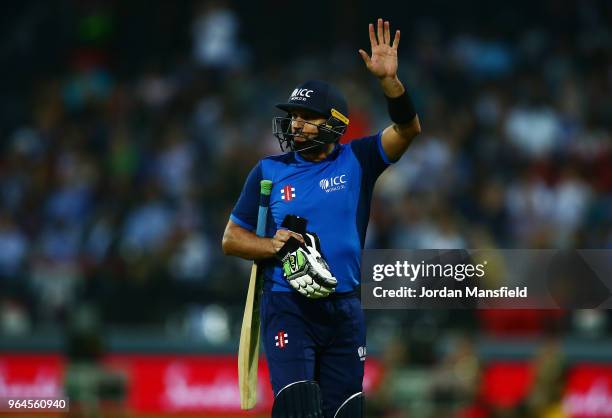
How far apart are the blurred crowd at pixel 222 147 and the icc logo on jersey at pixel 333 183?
7230 millimetres

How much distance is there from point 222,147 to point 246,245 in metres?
9.83

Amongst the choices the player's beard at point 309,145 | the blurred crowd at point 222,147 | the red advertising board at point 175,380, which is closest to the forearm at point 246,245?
the player's beard at point 309,145

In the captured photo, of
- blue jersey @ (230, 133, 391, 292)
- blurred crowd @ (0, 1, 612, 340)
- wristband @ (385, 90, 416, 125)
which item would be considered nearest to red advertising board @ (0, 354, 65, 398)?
blurred crowd @ (0, 1, 612, 340)

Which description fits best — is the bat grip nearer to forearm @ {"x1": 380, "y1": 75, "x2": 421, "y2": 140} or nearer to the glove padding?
the glove padding

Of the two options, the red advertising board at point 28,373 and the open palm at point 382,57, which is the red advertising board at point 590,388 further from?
the open palm at point 382,57

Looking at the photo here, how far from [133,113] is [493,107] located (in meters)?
5.20

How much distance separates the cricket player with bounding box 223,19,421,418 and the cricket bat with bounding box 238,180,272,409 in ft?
0.15

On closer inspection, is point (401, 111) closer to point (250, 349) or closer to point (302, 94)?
point (302, 94)

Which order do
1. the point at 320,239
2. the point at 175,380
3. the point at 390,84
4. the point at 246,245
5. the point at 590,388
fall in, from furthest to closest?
the point at 175,380 → the point at 590,388 → the point at 246,245 → the point at 320,239 → the point at 390,84

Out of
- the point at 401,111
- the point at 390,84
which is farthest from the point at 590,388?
the point at 390,84

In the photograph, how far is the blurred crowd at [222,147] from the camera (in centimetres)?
1441

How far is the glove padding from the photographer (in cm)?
627

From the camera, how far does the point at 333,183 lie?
6.56 metres

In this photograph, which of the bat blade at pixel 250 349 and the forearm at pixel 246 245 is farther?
the bat blade at pixel 250 349
